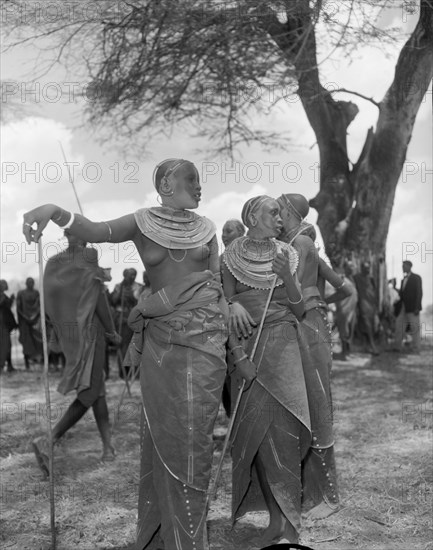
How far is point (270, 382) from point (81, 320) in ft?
6.98

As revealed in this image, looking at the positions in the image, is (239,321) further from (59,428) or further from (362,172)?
(362,172)

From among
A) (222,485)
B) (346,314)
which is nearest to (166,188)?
(222,485)

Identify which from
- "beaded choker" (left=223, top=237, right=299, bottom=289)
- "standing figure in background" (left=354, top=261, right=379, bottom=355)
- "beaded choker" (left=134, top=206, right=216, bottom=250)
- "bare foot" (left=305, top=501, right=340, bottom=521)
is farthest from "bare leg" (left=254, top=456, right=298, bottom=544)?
"standing figure in background" (left=354, top=261, right=379, bottom=355)

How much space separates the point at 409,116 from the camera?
1302 centimetres

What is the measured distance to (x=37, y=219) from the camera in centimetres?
320

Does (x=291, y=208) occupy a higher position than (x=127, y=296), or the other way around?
(x=291, y=208)

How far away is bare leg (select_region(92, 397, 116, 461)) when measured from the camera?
5700 mm

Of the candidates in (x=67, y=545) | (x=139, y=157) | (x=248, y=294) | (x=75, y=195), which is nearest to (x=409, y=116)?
(x=139, y=157)

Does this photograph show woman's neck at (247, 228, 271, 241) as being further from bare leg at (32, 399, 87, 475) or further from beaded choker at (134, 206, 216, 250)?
bare leg at (32, 399, 87, 475)

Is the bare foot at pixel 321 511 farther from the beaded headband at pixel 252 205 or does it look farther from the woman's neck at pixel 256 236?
the beaded headband at pixel 252 205

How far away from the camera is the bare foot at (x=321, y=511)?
14.5ft

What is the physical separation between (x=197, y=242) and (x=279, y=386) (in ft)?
3.22

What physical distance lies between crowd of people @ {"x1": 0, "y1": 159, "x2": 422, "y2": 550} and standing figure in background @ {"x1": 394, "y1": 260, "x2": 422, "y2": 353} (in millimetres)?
9069

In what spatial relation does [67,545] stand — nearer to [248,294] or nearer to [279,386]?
[279,386]
